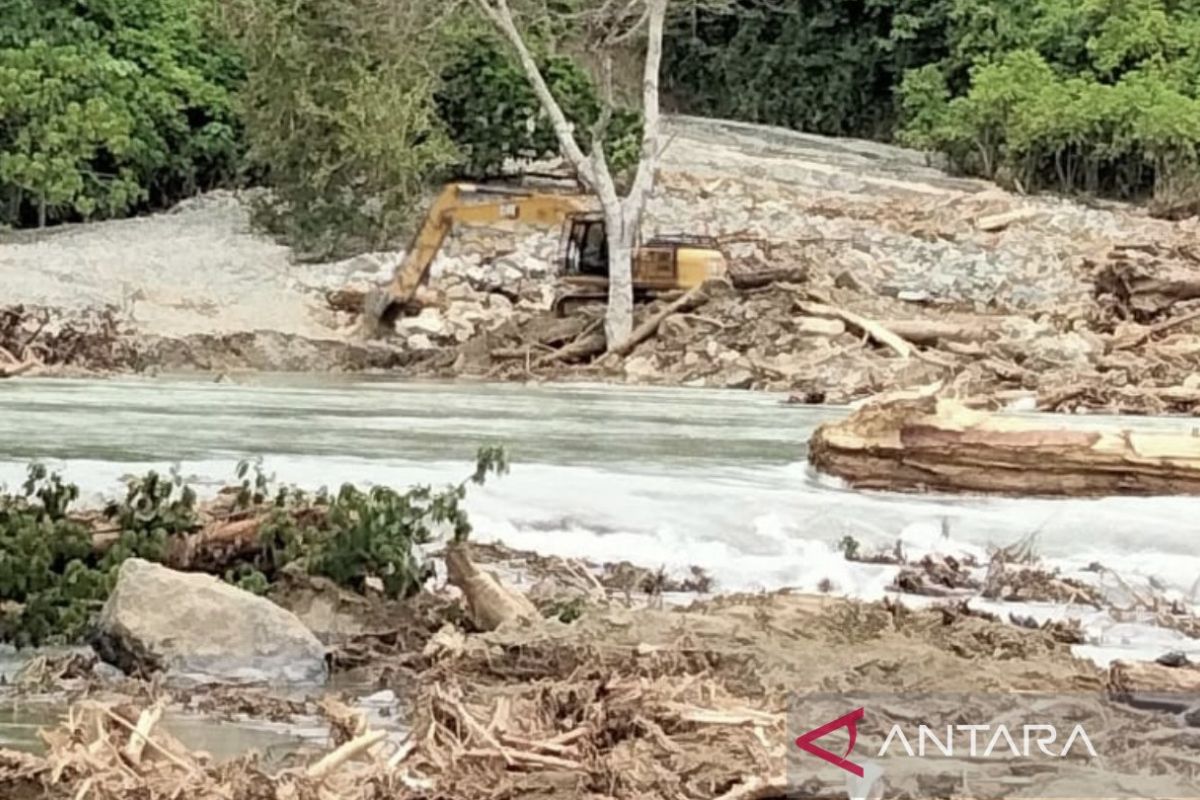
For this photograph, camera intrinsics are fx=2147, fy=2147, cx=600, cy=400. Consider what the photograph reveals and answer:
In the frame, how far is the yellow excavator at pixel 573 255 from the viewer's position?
23.9 meters

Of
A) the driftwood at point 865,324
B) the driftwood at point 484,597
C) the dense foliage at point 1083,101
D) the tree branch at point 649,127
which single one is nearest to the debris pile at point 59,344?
the tree branch at point 649,127

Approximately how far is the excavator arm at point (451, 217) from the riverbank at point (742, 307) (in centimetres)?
48

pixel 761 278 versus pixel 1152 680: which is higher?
pixel 1152 680

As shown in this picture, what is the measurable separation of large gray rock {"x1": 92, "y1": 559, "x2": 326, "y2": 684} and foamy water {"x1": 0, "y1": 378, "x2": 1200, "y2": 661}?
2699 mm

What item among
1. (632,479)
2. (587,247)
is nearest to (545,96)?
(587,247)

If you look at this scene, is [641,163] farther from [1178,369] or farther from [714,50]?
[714,50]

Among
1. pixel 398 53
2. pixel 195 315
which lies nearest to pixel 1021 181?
pixel 398 53

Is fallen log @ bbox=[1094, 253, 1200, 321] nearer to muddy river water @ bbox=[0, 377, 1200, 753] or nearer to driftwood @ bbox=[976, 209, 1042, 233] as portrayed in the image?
muddy river water @ bbox=[0, 377, 1200, 753]

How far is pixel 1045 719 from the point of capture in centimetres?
649

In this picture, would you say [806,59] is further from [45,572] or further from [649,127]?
[45,572]

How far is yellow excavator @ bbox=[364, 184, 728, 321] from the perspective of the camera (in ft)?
78.3

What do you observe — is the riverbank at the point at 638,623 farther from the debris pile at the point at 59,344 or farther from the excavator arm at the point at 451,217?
the excavator arm at the point at 451,217

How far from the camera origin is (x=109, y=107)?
104 ft

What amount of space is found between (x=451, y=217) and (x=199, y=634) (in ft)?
56.7
